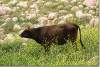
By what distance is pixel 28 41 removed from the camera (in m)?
4.43

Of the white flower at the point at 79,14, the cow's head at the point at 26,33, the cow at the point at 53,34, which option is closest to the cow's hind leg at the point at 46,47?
the cow at the point at 53,34

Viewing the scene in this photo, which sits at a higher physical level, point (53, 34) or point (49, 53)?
point (53, 34)

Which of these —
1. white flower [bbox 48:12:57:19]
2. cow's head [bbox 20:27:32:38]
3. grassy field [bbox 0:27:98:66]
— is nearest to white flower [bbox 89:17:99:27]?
grassy field [bbox 0:27:98:66]

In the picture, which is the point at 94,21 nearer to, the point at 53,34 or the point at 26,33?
the point at 53,34

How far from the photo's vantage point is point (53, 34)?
14.5ft

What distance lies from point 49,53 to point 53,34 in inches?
5.5

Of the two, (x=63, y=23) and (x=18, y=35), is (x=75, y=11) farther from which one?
(x=18, y=35)

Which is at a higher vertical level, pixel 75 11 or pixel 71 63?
pixel 75 11

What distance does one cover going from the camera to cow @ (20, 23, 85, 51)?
14.4 feet

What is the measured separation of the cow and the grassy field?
3 cm

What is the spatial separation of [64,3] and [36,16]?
0.22 meters

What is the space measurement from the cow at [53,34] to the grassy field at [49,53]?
0.11 ft

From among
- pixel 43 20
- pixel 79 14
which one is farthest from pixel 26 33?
pixel 79 14

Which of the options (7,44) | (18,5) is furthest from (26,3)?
(7,44)
